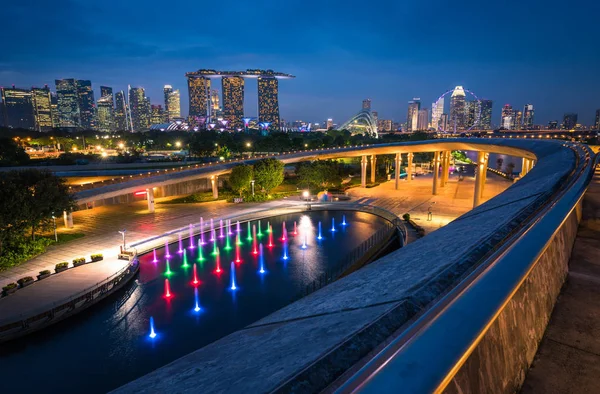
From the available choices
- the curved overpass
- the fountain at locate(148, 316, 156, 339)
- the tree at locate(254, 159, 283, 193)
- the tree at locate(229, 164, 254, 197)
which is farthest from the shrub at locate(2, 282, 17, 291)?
the tree at locate(254, 159, 283, 193)

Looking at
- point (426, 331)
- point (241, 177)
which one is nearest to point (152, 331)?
point (426, 331)

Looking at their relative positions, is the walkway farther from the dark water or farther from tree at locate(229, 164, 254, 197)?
tree at locate(229, 164, 254, 197)

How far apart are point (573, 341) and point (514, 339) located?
1.16 meters

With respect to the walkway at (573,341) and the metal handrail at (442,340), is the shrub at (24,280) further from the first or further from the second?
the walkway at (573,341)

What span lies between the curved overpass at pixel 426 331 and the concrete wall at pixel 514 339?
0.01m

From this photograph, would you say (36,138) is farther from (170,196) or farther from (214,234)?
(214,234)

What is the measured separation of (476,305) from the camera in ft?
7.55

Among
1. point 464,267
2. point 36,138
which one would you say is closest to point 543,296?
point 464,267

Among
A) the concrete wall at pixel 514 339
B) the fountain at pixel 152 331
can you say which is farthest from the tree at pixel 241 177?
the concrete wall at pixel 514 339

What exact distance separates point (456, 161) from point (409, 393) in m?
114

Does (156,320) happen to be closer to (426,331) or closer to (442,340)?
(426,331)

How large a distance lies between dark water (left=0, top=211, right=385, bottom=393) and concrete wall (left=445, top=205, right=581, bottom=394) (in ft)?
46.1

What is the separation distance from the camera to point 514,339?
3.53 metres

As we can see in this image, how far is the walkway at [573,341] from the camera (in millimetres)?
3402
